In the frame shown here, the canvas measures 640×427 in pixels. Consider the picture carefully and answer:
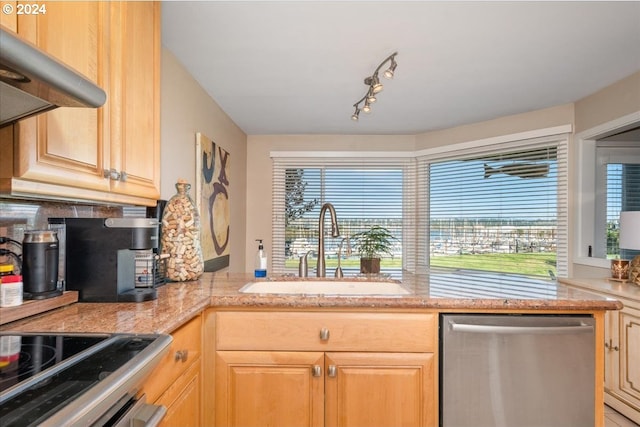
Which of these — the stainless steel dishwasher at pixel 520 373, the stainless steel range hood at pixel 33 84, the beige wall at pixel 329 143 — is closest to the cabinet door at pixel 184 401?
the stainless steel range hood at pixel 33 84

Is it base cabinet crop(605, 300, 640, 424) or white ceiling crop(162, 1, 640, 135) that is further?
base cabinet crop(605, 300, 640, 424)

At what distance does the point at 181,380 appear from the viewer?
1.19m

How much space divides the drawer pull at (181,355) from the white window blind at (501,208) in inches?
132

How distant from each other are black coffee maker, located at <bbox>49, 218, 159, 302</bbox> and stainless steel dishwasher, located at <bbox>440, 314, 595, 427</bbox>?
4.20ft

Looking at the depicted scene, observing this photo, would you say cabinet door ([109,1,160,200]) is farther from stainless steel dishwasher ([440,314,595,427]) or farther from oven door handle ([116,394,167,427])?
stainless steel dishwasher ([440,314,595,427])

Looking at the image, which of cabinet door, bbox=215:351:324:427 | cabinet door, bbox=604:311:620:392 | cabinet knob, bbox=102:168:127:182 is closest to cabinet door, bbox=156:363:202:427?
cabinet door, bbox=215:351:324:427

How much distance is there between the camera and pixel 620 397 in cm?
231

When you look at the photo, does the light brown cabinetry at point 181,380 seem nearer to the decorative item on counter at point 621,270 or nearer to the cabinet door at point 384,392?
the cabinet door at point 384,392

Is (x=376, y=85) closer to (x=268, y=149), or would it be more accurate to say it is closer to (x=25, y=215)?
(x=25, y=215)

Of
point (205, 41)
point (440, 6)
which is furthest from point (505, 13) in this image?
point (205, 41)

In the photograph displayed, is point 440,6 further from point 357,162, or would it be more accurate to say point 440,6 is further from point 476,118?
point 357,162

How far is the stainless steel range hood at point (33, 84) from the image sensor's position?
64 centimetres

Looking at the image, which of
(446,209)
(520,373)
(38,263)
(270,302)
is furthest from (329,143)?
(38,263)

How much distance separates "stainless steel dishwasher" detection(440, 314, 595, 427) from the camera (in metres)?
1.37
